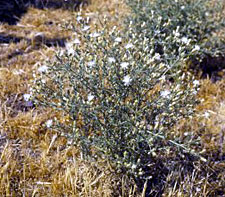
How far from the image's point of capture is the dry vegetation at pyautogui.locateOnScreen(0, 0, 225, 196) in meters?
2.06

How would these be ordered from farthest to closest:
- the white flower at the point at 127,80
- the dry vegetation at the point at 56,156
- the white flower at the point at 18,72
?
the white flower at the point at 18,72, the dry vegetation at the point at 56,156, the white flower at the point at 127,80

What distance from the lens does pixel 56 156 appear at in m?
2.36

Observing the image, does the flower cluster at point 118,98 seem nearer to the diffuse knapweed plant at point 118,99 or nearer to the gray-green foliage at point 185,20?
the diffuse knapweed plant at point 118,99

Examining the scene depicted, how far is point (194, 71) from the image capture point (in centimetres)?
351

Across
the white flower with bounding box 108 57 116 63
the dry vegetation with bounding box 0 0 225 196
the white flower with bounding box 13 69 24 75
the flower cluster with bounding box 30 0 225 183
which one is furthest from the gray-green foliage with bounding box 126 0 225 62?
the white flower with bounding box 108 57 116 63

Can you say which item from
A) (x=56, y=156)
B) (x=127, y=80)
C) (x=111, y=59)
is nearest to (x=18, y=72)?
(x=56, y=156)

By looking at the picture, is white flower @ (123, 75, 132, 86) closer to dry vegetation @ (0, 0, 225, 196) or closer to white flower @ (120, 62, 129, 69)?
white flower @ (120, 62, 129, 69)

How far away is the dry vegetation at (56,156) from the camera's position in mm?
2064

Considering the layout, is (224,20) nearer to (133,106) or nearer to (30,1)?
(133,106)

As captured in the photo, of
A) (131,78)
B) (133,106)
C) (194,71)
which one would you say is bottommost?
(194,71)

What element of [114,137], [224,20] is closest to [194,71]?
[224,20]

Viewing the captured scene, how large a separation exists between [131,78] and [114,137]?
0.40 metres

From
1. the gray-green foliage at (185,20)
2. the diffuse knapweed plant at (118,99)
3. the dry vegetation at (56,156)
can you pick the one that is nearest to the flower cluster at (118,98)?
the diffuse knapweed plant at (118,99)

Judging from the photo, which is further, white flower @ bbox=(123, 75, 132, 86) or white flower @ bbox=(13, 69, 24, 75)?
white flower @ bbox=(13, 69, 24, 75)
